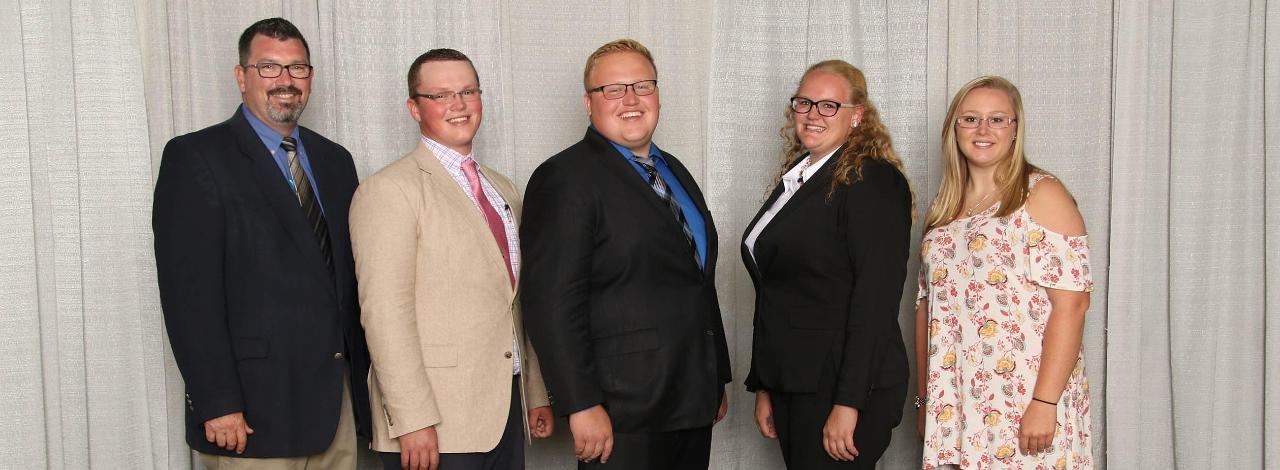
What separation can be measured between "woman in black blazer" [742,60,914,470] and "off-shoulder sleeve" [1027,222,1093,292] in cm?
31

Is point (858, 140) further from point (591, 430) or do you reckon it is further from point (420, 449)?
point (420, 449)

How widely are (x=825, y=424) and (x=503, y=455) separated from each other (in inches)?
31.5

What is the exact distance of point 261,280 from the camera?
2.00 m

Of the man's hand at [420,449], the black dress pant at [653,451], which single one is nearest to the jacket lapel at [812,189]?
the black dress pant at [653,451]

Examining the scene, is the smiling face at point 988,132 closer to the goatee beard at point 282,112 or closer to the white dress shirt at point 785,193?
the white dress shirt at point 785,193

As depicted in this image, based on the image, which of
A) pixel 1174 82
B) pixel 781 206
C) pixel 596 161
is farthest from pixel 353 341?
pixel 1174 82

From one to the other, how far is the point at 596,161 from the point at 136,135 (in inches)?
57.4

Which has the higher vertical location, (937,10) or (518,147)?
(937,10)

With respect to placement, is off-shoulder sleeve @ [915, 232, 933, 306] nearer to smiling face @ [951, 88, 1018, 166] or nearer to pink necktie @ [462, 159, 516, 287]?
smiling face @ [951, 88, 1018, 166]

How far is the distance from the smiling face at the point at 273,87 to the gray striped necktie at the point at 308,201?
2.1 inches

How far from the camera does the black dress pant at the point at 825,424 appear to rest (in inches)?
83.8

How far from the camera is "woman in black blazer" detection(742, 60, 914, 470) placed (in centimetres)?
209

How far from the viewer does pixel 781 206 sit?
233 centimetres

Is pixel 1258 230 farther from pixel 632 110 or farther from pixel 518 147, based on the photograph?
pixel 518 147
